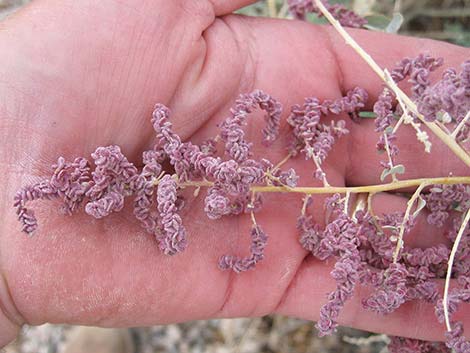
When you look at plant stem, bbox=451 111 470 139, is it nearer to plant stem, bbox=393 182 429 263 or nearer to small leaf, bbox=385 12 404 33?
plant stem, bbox=393 182 429 263

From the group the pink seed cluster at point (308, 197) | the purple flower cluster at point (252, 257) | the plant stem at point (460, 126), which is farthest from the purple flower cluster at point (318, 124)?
the plant stem at point (460, 126)

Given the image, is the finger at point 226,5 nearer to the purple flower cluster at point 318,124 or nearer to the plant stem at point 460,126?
the purple flower cluster at point 318,124

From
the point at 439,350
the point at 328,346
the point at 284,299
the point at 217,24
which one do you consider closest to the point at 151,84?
the point at 217,24

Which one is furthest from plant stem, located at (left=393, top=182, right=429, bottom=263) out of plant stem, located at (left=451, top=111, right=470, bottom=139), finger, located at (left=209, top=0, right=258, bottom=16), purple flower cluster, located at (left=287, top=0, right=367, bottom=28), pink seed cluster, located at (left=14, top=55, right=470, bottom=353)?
finger, located at (left=209, top=0, right=258, bottom=16)

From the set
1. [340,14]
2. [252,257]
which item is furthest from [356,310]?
[340,14]

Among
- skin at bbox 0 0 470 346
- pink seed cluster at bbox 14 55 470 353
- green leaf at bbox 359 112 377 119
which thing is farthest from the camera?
green leaf at bbox 359 112 377 119

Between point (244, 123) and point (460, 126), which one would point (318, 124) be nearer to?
point (244, 123)

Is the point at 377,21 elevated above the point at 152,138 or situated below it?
above
